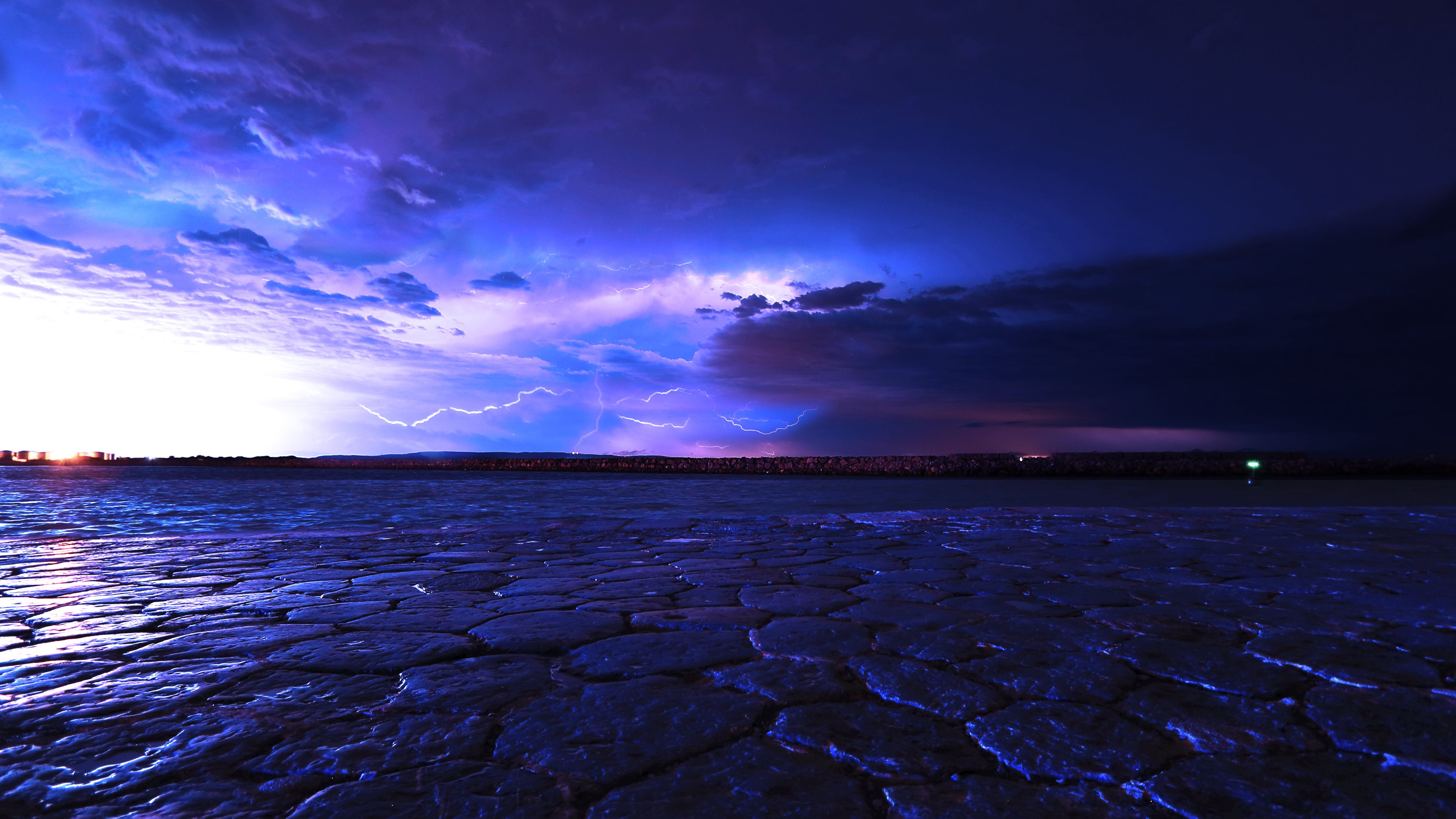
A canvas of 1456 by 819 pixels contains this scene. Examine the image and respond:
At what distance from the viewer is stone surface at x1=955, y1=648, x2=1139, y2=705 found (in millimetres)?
1683

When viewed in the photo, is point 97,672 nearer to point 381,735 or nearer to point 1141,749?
point 381,735

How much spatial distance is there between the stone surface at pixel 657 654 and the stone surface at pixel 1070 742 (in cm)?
78

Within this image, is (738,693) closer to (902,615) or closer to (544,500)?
(902,615)

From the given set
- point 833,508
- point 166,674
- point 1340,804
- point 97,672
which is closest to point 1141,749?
point 1340,804

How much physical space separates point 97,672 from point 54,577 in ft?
8.40

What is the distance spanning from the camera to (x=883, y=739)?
1431mm

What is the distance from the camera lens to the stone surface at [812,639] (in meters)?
2.05

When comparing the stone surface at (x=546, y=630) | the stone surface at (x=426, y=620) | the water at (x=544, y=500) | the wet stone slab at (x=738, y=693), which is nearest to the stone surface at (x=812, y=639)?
the wet stone slab at (x=738, y=693)

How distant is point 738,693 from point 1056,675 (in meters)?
0.91

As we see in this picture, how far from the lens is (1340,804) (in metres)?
1.16

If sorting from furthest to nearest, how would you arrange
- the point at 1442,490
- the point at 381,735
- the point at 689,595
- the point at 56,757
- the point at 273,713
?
the point at 1442,490, the point at 689,595, the point at 273,713, the point at 381,735, the point at 56,757

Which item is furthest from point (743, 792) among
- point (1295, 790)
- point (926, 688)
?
point (1295, 790)

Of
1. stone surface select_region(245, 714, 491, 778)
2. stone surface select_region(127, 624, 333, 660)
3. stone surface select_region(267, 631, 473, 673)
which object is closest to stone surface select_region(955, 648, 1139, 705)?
stone surface select_region(245, 714, 491, 778)

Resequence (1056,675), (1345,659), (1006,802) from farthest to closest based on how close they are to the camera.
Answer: (1345,659)
(1056,675)
(1006,802)
